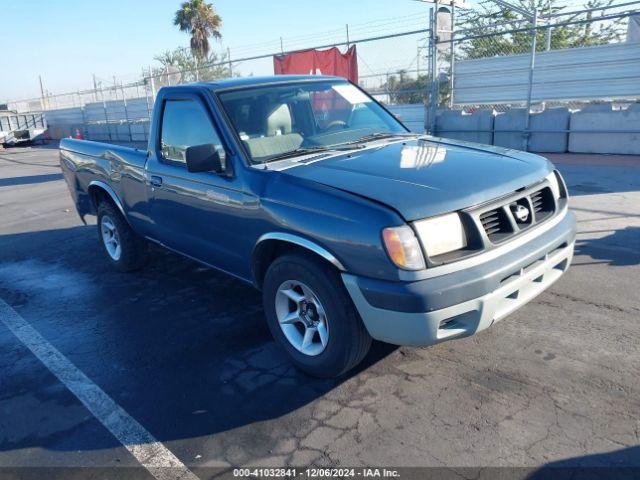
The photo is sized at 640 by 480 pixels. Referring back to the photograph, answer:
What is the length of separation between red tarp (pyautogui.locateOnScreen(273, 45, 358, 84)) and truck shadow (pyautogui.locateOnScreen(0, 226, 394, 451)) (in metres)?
9.51

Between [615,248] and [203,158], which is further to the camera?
[615,248]

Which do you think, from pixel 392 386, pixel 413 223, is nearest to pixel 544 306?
pixel 392 386

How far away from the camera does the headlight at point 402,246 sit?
2.68 metres

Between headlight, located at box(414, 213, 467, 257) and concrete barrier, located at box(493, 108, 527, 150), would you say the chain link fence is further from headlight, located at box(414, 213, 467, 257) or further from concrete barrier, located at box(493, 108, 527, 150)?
headlight, located at box(414, 213, 467, 257)

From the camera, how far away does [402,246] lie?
268cm

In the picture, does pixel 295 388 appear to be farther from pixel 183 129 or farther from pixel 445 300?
pixel 183 129

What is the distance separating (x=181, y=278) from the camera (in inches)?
217

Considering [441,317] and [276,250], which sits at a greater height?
[276,250]

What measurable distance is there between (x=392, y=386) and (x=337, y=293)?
28.7 inches

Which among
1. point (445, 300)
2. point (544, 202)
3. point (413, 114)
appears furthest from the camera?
point (413, 114)

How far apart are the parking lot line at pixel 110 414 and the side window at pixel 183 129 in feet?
5.94

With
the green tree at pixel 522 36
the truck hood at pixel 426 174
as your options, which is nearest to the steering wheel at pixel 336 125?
the truck hood at pixel 426 174

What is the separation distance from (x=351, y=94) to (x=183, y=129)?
4.99 ft

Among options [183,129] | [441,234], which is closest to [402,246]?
[441,234]
